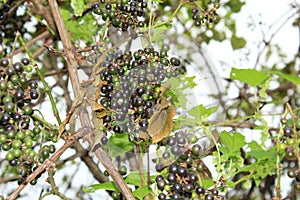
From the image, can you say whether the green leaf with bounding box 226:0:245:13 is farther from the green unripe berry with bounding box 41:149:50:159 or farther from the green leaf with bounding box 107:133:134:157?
the green unripe berry with bounding box 41:149:50:159

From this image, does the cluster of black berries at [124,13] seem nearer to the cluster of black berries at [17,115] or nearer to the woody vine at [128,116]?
the woody vine at [128,116]

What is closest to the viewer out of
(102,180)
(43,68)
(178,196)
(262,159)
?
(178,196)

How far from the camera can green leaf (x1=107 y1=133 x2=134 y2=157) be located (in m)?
1.02

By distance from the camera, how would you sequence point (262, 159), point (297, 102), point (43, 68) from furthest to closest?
point (297, 102)
point (43, 68)
point (262, 159)

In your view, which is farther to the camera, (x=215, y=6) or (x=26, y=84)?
(x=215, y=6)

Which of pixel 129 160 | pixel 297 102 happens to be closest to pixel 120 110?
pixel 129 160

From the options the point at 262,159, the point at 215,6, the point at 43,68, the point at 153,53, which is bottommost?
the point at 262,159

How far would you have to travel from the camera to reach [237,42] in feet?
7.87

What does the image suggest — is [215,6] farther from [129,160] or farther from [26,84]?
[26,84]

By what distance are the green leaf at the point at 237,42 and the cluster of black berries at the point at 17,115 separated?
1698mm

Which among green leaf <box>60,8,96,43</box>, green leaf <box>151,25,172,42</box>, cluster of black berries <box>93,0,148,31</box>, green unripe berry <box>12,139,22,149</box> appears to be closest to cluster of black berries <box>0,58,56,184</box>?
green unripe berry <box>12,139,22,149</box>

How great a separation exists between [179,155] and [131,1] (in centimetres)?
33

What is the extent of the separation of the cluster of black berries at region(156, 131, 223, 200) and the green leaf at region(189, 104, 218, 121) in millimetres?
205

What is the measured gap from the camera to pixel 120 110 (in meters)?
0.87
